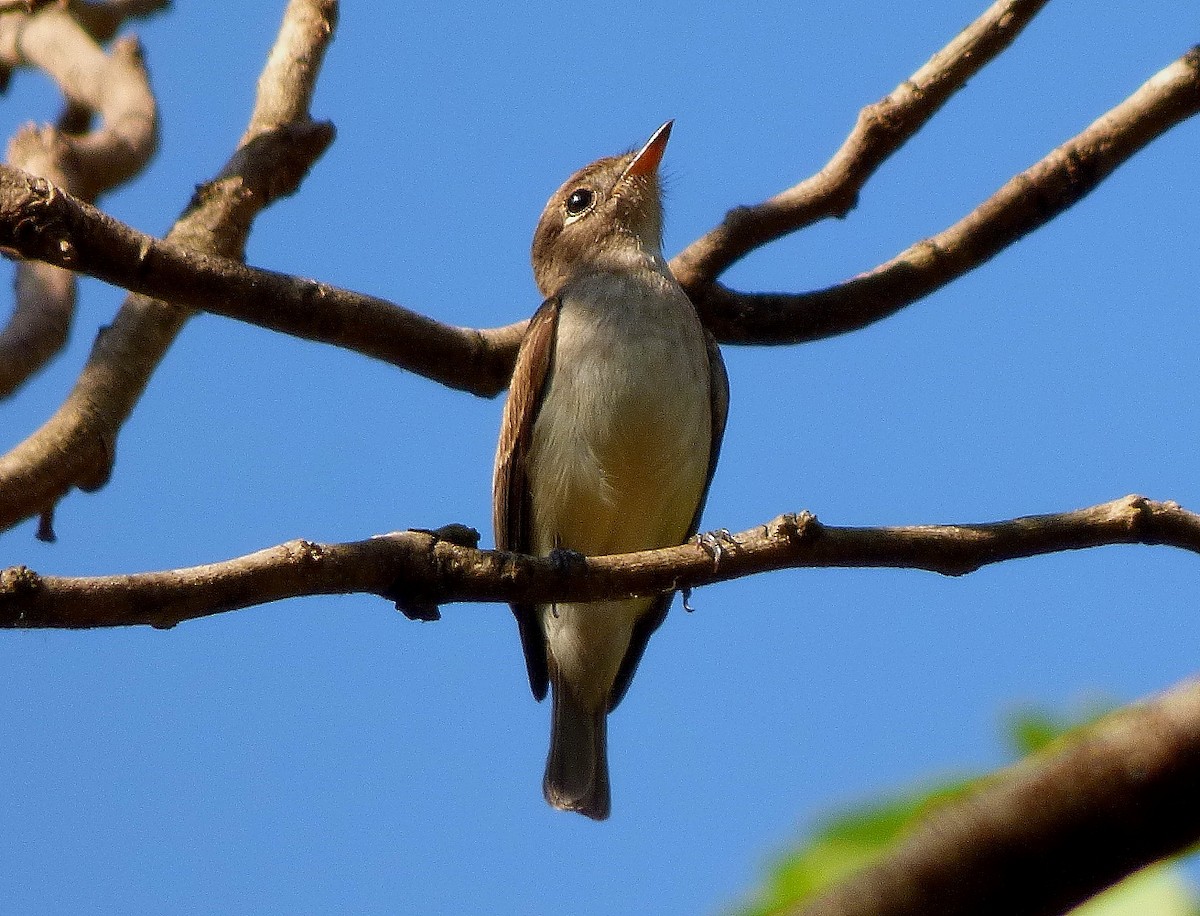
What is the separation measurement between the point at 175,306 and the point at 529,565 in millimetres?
2121

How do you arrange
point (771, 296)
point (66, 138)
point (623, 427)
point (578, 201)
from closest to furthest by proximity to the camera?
point (771, 296) < point (66, 138) < point (623, 427) < point (578, 201)

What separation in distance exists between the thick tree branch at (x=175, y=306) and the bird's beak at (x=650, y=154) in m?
2.55

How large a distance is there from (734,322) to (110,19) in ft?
13.2

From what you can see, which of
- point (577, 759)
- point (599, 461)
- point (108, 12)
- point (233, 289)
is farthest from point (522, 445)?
point (108, 12)

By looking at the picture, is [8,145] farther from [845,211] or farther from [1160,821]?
[1160,821]

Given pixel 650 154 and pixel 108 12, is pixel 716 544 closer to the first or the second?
pixel 650 154

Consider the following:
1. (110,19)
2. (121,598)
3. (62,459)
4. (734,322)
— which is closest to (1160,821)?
(121,598)

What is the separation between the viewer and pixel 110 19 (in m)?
7.98

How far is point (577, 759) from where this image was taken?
24.7 feet

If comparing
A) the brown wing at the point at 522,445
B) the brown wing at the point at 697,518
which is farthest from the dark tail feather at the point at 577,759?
the brown wing at the point at 522,445

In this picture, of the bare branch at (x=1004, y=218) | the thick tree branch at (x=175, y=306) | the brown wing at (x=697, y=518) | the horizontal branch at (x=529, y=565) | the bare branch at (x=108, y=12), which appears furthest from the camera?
the bare branch at (x=108, y=12)

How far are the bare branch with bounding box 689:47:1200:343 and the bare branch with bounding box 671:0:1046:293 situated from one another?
1.27 feet

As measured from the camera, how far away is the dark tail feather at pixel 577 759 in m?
7.44

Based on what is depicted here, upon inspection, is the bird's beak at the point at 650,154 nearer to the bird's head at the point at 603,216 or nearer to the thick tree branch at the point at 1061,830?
the bird's head at the point at 603,216
